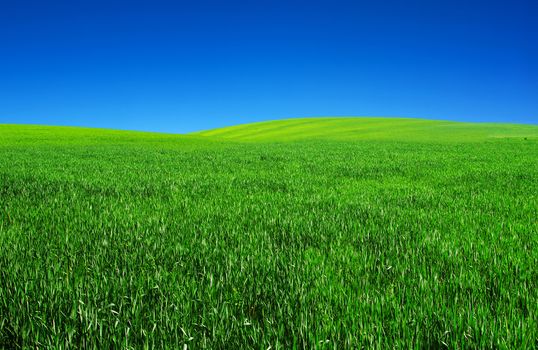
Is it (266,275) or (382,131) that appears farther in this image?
(382,131)

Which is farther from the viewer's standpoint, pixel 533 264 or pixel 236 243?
pixel 236 243

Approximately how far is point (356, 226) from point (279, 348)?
3231 mm

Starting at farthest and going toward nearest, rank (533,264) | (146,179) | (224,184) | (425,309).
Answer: (146,179)
(224,184)
(533,264)
(425,309)

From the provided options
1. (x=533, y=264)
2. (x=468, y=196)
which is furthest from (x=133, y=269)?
(x=468, y=196)

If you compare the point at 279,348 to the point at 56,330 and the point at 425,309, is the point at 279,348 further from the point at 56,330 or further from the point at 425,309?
the point at 56,330

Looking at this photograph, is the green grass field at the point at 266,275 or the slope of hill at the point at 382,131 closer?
the green grass field at the point at 266,275

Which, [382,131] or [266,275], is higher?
[382,131]

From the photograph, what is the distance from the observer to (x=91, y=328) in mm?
2326

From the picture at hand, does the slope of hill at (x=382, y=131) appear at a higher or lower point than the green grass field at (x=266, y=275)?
higher

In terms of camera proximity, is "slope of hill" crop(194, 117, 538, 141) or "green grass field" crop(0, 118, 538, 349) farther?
"slope of hill" crop(194, 117, 538, 141)

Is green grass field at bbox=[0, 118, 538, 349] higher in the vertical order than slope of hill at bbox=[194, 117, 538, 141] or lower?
lower

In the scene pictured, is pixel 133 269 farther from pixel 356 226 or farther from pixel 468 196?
pixel 468 196

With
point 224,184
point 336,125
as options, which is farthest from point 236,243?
point 336,125

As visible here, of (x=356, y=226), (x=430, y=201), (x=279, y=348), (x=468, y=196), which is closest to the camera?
(x=279, y=348)
